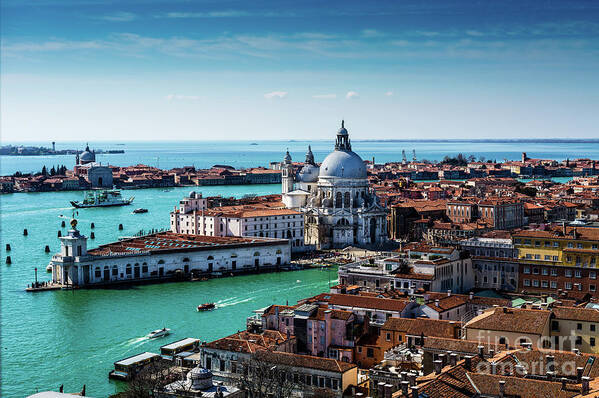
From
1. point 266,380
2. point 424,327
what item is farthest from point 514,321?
point 266,380

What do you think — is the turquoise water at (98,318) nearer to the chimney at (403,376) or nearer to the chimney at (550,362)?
the chimney at (403,376)

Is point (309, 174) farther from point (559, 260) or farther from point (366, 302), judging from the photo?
point (366, 302)

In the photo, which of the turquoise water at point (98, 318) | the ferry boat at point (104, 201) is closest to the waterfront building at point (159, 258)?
the turquoise water at point (98, 318)

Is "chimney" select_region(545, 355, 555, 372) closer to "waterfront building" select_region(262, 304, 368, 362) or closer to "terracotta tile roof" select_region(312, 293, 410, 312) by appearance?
"waterfront building" select_region(262, 304, 368, 362)

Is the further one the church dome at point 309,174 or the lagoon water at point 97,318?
the church dome at point 309,174

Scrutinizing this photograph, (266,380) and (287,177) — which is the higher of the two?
(287,177)

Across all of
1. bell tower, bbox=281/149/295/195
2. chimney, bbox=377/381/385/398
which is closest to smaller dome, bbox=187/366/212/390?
chimney, bbox=377/381/385/398

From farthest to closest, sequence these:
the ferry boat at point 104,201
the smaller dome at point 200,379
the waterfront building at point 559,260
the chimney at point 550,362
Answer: the ferry boat at point 104,201
the waterfront building at point 559,260
the smaller dome at point 200,379
the chimney at point 550,362

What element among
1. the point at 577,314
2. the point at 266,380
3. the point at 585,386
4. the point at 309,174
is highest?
the point at 309,174
